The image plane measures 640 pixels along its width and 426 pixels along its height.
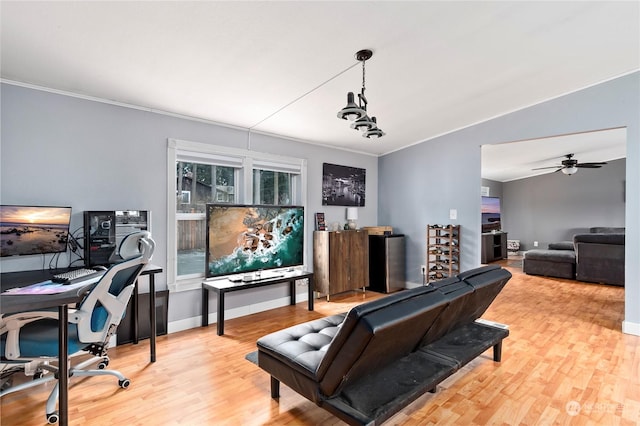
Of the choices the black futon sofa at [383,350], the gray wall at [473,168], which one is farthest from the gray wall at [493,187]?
the black futon sofa at [383,350]

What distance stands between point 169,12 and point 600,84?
4.51 metres

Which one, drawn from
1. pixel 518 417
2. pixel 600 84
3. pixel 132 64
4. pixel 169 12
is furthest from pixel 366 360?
pixel 600 84

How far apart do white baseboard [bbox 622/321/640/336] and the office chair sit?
15.6 ft

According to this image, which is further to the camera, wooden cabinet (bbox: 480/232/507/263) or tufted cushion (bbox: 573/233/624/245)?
wooden cabinet (bbox: 480/232/507/263)

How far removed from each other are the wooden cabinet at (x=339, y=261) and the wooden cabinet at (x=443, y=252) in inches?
40.4

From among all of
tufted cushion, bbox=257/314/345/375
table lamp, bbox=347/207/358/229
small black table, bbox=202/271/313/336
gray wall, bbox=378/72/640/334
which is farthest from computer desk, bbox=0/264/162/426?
gray wall, bbox=378/72/640/334

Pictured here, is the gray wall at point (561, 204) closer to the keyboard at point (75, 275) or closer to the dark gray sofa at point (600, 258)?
the dark gray sofa at point (600, 258)

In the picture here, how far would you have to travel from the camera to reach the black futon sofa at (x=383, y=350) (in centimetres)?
A: 148

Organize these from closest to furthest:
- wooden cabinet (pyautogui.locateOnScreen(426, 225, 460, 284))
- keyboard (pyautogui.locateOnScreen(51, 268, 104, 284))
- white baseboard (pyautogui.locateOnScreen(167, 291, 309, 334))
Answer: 1. keyboard (pyautogui.locateOnScreen(51, 268, 104, 284))
2. white baseboard (pyautogui.locateOnScreen(167, 291, 309, 334))
3. wooden cabinet (pyautogui.locateOnScreen(426, 225, 460, 284))

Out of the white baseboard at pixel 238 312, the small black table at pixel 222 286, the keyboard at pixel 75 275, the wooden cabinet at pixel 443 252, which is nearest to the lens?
the keyboard at pixel 75 275

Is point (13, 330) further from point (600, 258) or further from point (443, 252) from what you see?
point (600, 258)

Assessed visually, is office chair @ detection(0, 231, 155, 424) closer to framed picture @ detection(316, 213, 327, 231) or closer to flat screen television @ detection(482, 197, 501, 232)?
framed picture @ detection(316, 213, 327, 231)

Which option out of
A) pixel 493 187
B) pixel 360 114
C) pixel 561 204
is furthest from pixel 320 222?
pixel 561 204

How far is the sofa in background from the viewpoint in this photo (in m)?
5.46
